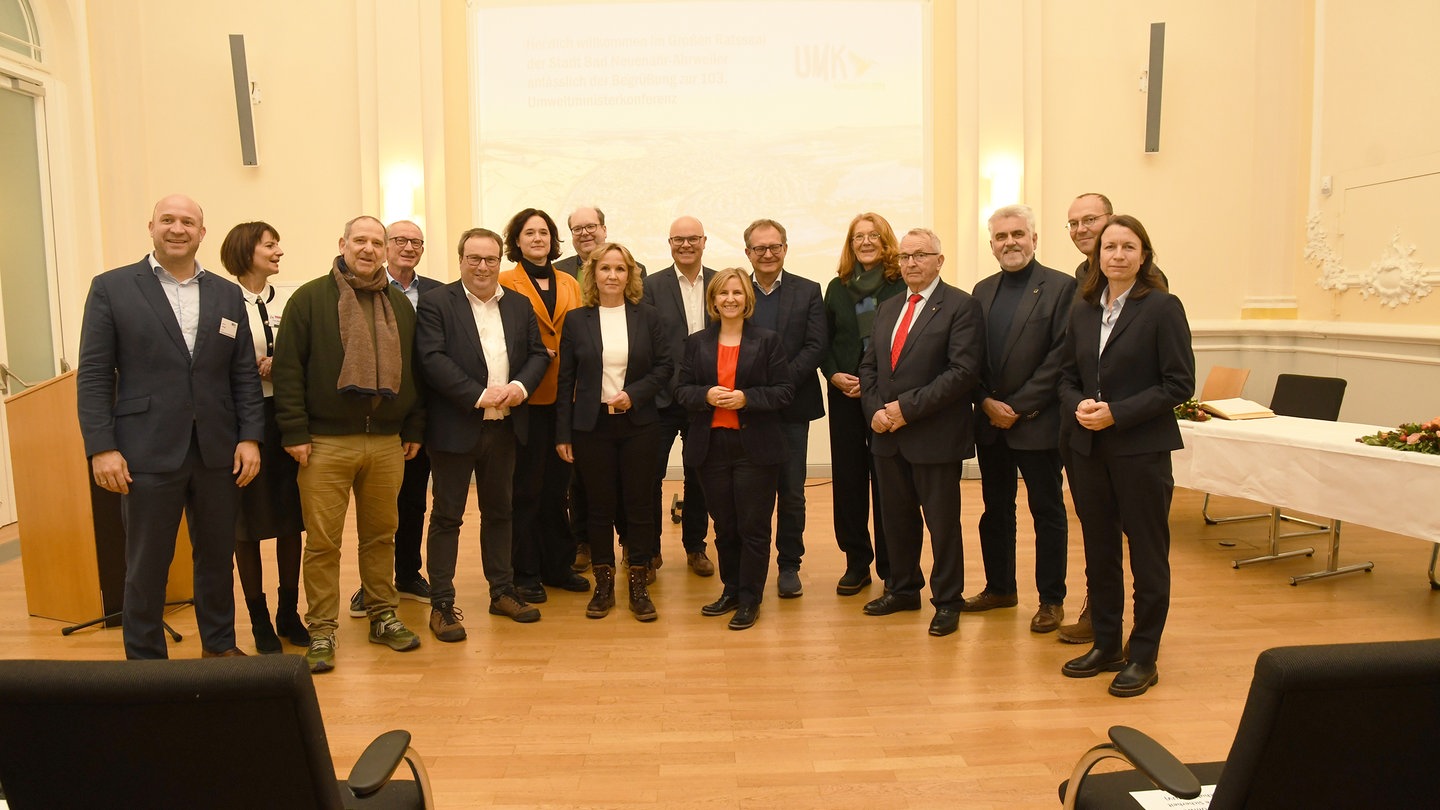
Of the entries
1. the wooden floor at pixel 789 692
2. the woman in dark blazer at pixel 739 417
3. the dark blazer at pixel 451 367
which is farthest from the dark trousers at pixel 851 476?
the dark blazer at pixel 451 367

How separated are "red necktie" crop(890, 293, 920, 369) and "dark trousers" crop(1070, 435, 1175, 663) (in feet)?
2.88

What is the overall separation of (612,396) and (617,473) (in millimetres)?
388

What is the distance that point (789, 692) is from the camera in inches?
139

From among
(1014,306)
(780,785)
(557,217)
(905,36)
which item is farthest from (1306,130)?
(780,785)

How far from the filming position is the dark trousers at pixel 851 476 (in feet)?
15.4

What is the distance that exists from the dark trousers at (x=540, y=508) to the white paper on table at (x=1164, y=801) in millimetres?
3055

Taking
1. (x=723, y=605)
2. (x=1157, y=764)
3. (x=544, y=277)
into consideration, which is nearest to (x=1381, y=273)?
(x=723, y=605)

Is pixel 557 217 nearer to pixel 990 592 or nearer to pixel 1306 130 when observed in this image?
pixel 990 592

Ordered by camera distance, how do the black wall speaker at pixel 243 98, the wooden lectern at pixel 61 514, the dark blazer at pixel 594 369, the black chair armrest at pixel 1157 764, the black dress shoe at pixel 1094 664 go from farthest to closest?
the black wall speaker at pixel 243 98, the wooden lectern at pixel 61 514, the dark blazer at pixel 594 369, the black dress shoe at pixel 1094 664, the black chair armrest at pixel 1157 764

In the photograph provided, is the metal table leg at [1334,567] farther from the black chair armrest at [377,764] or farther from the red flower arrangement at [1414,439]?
the black chair armrest at [377,764]

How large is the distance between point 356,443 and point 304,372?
1.09 feet

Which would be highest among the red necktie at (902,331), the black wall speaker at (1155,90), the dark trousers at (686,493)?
the black wall speaker at (1155,90)

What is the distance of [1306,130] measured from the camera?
292 inches

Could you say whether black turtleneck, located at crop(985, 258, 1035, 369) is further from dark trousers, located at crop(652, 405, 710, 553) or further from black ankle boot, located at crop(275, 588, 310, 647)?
black ankle boot, located at crop(275, 588, 310, 647)
